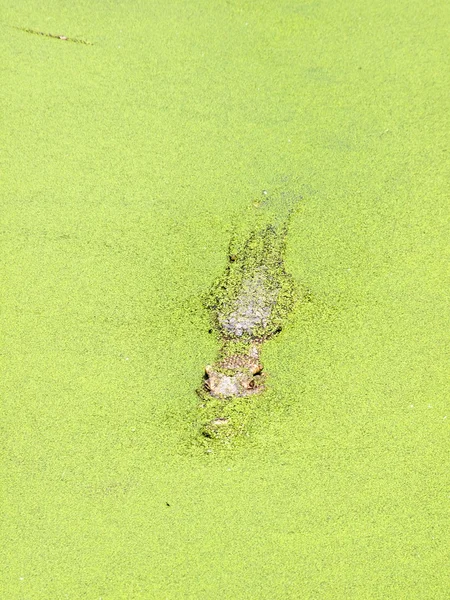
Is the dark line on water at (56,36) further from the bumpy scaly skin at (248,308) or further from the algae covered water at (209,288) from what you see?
the bumpy scaly skin at (248,308)

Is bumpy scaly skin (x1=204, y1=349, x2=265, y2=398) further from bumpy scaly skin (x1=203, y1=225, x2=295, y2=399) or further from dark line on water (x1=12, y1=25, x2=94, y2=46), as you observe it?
dark line on water (x1=12, y1=25, x2=94, y2=46)

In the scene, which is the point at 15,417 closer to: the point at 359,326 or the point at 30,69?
the point at 359,326

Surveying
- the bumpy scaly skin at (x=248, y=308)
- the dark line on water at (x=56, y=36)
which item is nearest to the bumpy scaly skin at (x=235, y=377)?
the bumpy scaly skin at (x=248, y=308)

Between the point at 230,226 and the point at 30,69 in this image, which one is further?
the point at 30,69

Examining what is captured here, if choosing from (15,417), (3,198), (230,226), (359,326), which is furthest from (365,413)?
(3,198)

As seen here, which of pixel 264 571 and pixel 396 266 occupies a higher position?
pixel 396 266

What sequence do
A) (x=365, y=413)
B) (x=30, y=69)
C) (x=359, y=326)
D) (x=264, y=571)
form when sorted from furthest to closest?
(x=30, y=69)
(x=359, y=326)
(x=365, y=413)
(x=264, y=571)

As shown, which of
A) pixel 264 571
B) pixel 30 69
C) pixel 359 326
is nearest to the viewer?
pixel 264 571

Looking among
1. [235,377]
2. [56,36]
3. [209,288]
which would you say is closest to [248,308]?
[209,288]
